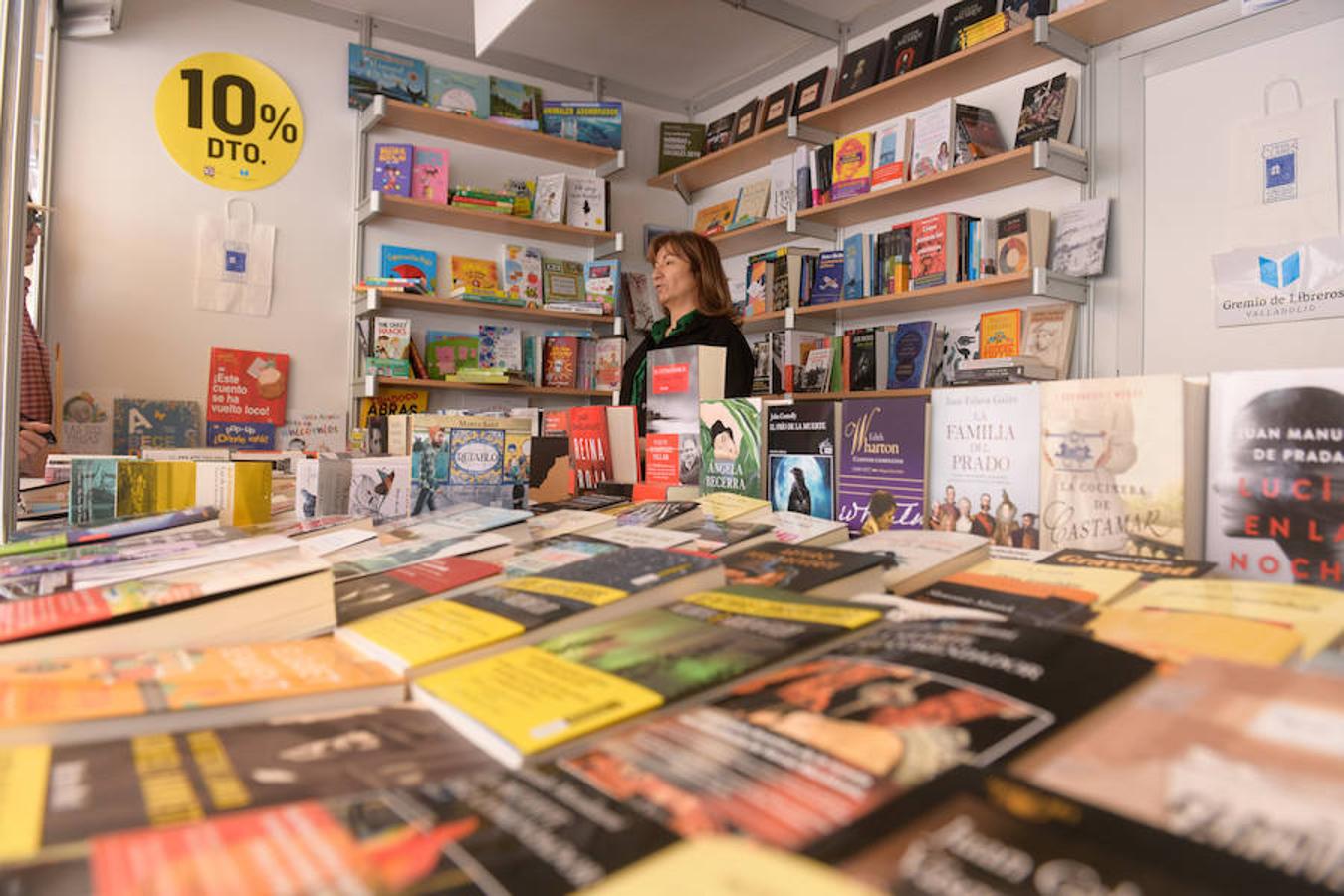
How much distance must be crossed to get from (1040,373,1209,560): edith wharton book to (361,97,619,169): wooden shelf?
3769mm

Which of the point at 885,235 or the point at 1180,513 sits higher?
the point at 885,235

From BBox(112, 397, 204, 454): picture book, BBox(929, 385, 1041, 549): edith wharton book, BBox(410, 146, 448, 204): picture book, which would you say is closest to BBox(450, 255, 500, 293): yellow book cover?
BBox(410, 146, 448, 204): picture book

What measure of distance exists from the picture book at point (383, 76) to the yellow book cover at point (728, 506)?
11.9 ft

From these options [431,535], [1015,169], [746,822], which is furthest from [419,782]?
[1015,169]

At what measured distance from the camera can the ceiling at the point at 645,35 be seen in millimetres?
3926

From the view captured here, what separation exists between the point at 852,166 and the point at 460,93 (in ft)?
6.69

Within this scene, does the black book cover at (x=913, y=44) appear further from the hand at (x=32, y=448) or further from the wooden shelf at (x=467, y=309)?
the hand at (x=32, y=448)

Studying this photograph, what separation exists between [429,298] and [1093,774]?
4.00 meters

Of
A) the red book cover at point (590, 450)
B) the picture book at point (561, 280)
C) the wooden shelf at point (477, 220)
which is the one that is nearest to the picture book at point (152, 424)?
the wooden shelf at point (477, 220)

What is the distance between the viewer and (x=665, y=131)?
Answer: 16.0 feet

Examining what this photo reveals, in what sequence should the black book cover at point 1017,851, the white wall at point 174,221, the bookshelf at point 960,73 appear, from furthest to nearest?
the white wall at point 174,221, the bookshelf at point 960,73, the black book cover at point 1017,851

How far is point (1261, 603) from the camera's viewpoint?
1.89 ft

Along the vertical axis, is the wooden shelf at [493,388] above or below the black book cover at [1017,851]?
above

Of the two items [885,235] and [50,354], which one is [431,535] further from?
[50,354]
